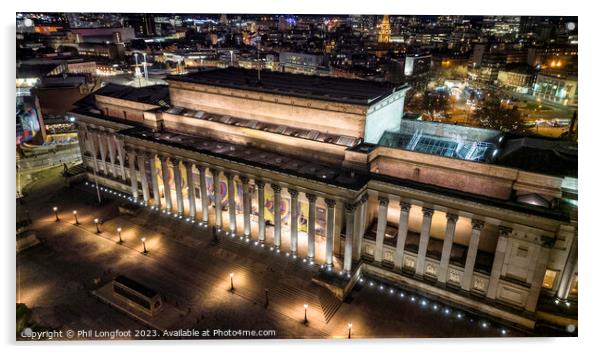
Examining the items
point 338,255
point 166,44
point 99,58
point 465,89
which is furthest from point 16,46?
point 166,44

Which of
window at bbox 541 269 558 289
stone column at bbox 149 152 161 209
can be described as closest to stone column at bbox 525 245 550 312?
window at bbox 541 269 558 289

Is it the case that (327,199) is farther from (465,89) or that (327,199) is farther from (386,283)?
(465,89)

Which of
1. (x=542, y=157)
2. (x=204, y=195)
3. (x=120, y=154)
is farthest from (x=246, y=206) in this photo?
(x=542, y=157)

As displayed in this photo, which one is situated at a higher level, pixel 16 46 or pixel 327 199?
pixel 16 46

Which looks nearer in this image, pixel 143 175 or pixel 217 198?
pixel 217 198

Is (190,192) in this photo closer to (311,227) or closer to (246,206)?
(246,206)

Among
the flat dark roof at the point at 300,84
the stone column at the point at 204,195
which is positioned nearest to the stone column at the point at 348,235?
the flat dark roof at the point at 300,84
